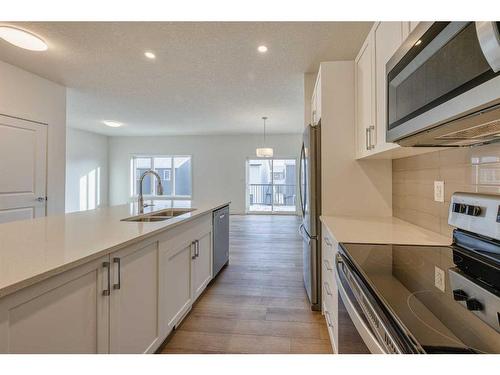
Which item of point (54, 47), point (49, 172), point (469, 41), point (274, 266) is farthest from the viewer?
point (49, 172)

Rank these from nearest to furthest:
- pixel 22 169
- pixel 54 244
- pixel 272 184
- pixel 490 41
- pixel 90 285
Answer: pixel 490 41, pixel 90 285, pixel 54 244, pixel 22 169, pixel 272 184

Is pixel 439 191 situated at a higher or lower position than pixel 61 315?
higher

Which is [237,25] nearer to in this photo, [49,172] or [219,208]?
[219,208]

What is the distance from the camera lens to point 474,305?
704 mm

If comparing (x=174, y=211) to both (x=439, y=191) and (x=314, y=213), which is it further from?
(x=439, y=191)

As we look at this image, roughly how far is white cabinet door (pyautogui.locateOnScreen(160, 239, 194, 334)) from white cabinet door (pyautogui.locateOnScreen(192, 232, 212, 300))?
4.2 inches

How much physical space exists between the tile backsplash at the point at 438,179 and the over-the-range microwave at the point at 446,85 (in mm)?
109

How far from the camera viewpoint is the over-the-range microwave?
0.60 meters

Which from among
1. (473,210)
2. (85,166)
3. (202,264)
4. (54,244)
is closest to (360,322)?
(473,210)

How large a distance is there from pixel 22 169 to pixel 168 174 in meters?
5.04

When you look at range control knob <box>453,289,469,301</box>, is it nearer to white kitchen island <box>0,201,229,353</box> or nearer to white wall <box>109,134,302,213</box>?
white kitchen island <box>0,201,229,353</box>
